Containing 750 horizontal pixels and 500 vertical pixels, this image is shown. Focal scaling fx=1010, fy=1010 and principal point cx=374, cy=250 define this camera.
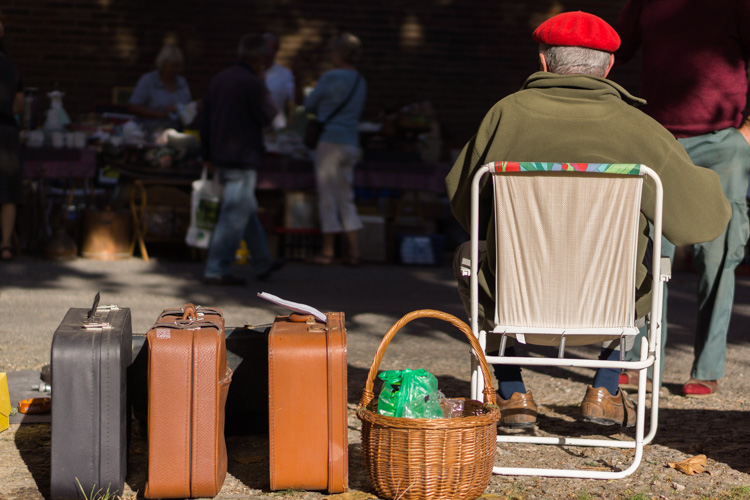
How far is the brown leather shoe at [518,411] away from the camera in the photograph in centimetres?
388

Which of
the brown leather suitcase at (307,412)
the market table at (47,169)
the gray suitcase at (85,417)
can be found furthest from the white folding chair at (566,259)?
the market table at (47,169)

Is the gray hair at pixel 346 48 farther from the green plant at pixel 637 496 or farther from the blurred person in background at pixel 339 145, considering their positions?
the green plant at pixel 637 496

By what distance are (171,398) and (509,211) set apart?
4.17 feet

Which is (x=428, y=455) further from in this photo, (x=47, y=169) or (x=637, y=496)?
(x=47, y=169)

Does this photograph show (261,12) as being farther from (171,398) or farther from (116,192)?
(171,398)

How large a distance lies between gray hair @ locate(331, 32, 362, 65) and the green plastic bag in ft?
20.8

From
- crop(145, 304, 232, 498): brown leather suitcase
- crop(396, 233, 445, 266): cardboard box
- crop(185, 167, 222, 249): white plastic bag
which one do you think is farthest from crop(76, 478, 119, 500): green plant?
crop(396, 233, 445, 266): cardboard box

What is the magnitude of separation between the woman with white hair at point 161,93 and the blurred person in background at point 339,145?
6.77 ft

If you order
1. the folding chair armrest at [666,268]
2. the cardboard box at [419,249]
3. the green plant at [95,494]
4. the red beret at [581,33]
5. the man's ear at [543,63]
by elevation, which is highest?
the red beret at [581,33]

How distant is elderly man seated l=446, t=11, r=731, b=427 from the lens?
3576mm

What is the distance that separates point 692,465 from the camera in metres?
3.62

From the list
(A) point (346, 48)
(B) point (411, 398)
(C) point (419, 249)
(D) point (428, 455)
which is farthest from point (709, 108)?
(C) point (419, 249)

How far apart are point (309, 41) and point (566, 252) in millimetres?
9811

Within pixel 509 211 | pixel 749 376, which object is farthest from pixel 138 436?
pixel 749 376
